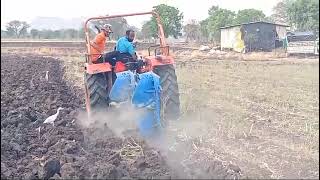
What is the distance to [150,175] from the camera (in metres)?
5.43

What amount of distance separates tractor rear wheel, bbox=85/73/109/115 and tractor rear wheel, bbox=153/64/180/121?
0.93 meters

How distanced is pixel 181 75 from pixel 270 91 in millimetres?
5632

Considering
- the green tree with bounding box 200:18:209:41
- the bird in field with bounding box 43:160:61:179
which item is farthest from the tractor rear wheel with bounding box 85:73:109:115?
the green tree with bounding box 200:18:209:41

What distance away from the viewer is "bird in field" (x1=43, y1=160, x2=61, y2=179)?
5546 mm

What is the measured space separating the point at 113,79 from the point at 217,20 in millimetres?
37530

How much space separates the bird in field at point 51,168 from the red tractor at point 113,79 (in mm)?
2502

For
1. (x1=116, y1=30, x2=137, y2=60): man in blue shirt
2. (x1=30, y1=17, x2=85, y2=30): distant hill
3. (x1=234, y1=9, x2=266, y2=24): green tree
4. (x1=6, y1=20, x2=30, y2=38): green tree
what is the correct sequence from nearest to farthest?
(x1=116, y1=30, x2=137, y2=60): man in blue shirt < (x1=6, y1=20, x2=30, y2=38): green tree < (x1=30, y1=17, x2=85, y2=30): distant hill < (x1=234, y1=9, x2=266, y2=24): green tree

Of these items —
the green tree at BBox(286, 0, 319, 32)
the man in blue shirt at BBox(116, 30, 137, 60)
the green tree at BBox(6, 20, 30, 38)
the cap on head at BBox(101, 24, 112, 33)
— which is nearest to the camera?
the green tree at BBox(286, 0, 319, 32)

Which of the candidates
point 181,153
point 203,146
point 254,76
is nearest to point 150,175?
point 181,153

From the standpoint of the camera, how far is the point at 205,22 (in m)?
49.6

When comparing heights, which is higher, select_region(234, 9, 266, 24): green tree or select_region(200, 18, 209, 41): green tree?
select_region(234, 9, 266, 24): green tree

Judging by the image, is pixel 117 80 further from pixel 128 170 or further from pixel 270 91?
pixel 270 91

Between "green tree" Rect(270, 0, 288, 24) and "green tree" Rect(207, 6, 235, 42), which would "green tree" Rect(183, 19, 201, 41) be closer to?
"green tree" Rect(207, 6, 235, 42)

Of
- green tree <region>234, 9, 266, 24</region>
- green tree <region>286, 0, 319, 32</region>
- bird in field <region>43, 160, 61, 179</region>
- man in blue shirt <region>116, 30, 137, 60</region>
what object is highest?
green tree <region>234, 9, 266, 24</region>
